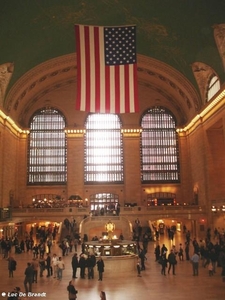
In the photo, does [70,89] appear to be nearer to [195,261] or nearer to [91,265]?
[91,265]

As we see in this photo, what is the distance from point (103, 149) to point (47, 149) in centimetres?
644

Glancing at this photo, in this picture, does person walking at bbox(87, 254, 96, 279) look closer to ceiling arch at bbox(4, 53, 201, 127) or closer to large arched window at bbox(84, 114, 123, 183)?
ceiling arch at bbox(4, 53, 201, 127)

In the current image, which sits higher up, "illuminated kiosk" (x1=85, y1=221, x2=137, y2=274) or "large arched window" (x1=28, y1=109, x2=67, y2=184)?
"large arched window" (x1=28, y1=109, x2=67, y2=184)

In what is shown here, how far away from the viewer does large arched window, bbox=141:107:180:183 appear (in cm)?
4319

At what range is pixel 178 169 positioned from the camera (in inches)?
1702

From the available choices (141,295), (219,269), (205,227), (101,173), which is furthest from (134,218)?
(141,295)

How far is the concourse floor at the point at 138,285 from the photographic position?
12.7m

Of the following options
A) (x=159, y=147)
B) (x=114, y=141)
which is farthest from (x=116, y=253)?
(x=159, y=147)

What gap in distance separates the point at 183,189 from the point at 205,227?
8.22m

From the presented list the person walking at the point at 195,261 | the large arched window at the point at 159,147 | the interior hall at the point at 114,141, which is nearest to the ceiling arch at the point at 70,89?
the interior hall at the point at 114,141

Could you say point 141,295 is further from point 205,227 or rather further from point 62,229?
point 205,227

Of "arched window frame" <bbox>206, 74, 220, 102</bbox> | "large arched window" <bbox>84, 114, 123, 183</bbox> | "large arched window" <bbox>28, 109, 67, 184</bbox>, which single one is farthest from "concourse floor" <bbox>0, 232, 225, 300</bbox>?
"large arched window" <bbox>84, 114, 123, 183</bbox>

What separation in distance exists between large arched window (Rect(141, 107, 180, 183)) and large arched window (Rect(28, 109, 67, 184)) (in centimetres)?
936

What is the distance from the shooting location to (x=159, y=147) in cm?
4375
